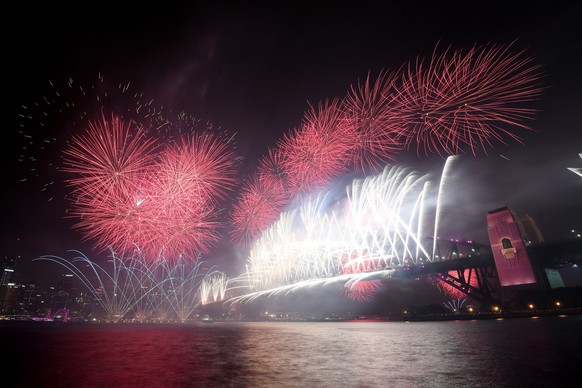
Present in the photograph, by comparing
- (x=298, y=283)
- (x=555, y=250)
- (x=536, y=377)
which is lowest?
(x=536, y=377)

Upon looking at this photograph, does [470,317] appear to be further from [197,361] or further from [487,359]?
[197,361]

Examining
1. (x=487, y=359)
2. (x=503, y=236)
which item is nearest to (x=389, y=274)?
(x=503, y=236)

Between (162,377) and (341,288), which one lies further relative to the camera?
(341,288)

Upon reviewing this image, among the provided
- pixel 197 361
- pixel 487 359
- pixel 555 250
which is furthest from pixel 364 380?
pixel 555 250

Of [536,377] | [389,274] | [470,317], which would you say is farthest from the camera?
[389,274]

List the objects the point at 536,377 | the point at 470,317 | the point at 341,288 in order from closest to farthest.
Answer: the point at 536,377 → the point at 470,317 → the point at 341,288

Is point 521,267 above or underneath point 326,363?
above

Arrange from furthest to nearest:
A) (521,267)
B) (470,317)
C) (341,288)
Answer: (341,288), (521,267), (470,317)

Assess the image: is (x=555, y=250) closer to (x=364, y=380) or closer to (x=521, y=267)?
(x=521, y=267)

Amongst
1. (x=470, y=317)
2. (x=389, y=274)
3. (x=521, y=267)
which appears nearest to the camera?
(x=470, y=317)
